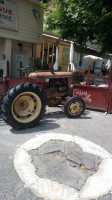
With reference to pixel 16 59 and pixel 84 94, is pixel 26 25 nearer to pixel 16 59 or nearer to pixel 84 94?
pixel 16 59

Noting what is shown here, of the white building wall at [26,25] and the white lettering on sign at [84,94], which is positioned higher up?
the white building wall at [26,25]

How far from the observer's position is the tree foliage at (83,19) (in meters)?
7.02

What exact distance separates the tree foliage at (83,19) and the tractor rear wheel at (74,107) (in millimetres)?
4472

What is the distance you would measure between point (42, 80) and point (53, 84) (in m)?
0.50

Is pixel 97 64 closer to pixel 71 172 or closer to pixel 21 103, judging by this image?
pixel 21 103

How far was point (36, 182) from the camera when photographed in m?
2.03

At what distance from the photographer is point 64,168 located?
7.66ft

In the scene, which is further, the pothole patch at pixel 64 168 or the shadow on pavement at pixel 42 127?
the shadow on pavement at pixel 42 127

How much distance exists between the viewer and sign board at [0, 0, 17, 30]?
25.8 ft

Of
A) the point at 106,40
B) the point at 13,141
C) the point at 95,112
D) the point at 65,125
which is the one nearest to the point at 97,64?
the point at 106,40

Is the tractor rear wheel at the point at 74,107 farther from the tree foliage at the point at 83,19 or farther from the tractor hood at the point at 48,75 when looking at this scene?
the tree foliage at the point at 83,19

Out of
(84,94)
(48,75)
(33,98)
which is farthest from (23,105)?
(84,94)

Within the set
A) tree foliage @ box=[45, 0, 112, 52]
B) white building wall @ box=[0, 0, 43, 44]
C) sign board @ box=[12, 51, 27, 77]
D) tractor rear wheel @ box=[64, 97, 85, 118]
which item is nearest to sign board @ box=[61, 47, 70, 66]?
white building wall @ box=[0, 0, 43, 44]

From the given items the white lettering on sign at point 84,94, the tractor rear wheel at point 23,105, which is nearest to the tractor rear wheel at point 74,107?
the tractor rear wheel at point 23,105
